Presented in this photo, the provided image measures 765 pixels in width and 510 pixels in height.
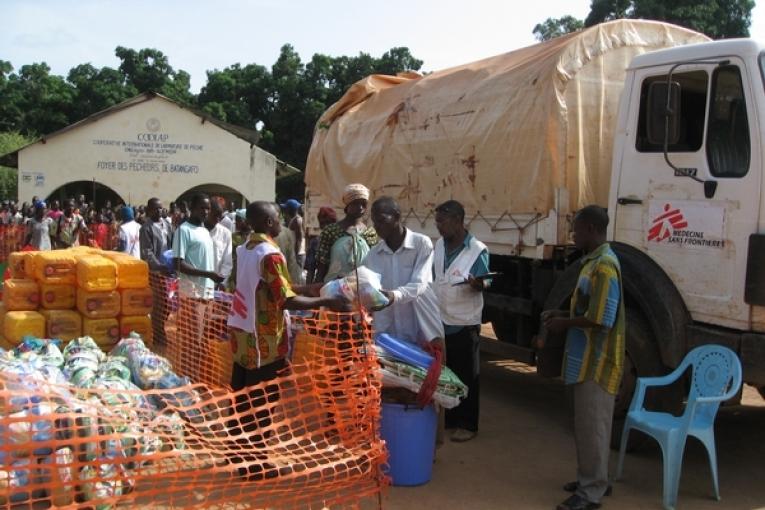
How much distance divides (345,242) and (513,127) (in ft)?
6.19

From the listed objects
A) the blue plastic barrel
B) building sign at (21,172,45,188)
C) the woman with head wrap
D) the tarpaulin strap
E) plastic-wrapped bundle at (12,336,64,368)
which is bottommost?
the blue plastic barrel

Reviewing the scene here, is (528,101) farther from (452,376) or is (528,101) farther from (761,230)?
(452,376)

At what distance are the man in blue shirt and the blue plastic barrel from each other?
2.98 ft

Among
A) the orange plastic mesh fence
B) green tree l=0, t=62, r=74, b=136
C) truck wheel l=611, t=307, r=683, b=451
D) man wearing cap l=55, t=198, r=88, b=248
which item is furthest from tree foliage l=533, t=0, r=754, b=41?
green tree l=0, t=62, r=74, b=136

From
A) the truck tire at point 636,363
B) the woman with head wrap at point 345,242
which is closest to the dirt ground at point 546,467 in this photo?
the truck tire at point 636,363

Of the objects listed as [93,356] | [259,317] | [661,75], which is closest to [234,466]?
[259,317]

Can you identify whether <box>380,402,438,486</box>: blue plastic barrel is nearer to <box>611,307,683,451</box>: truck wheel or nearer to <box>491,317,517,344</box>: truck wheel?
<box>611,307,683,451</box>: truck wheel

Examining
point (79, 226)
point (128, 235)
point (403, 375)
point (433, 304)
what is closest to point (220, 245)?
point (128, 235)

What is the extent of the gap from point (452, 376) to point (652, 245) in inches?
67.7

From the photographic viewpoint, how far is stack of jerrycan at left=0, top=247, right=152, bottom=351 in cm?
579

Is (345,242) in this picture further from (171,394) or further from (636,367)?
(636,367)

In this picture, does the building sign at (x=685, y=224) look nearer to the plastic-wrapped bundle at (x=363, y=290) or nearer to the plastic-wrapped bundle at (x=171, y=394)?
the plastic-wrapped bundle at (x=363, y=290)

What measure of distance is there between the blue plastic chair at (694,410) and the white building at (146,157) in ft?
83.8

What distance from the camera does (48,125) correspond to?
40125 millimetres
